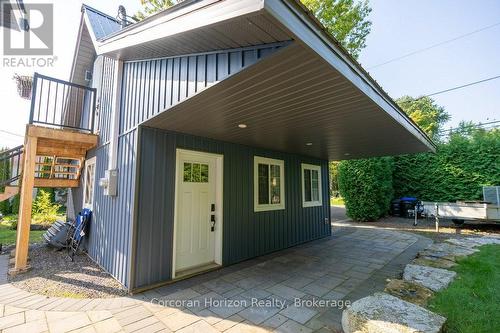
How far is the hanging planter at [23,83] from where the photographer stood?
9156 millimetres

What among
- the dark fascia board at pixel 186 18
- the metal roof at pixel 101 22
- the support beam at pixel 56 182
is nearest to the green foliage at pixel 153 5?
the metal roof at pixel 101 22

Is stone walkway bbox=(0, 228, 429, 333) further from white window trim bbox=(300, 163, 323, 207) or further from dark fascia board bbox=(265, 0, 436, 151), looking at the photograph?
dark fascia board bbox=(265, 0, 436, 151)

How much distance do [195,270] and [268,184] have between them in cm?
260

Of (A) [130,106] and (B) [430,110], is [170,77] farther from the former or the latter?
(B) [430,110]

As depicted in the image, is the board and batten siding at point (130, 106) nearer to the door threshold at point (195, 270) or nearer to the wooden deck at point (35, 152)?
the wooden deck at point (35, 152)

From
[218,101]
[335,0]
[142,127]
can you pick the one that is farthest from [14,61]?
[335,0]

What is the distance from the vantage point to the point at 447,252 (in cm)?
495

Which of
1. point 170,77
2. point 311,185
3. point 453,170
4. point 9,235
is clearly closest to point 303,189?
point 311,185

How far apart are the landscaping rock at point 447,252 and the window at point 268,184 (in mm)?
3236

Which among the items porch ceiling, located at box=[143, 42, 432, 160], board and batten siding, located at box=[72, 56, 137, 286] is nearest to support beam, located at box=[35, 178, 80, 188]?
board and batten siding, located at box=[72, 56, 137, 286]

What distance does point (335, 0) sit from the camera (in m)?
9.09

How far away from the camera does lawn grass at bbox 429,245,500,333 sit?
92.4 inches

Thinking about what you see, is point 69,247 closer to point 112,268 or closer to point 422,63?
point 112,268

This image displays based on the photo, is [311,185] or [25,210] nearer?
[25,210]
